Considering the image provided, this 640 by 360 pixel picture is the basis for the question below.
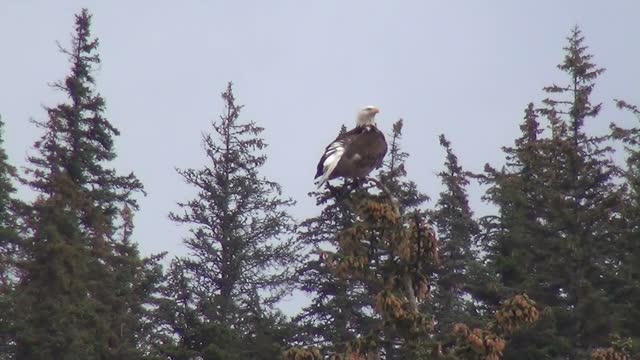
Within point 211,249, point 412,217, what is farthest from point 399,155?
point 412,217

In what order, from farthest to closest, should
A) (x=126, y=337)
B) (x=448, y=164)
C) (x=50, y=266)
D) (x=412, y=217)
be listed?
(x=448, y=164) < (x=126, y=337) < (x=50, y=266) < (x=412, y=217)

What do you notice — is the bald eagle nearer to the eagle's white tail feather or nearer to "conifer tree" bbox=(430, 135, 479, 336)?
the eagle's white tail feather

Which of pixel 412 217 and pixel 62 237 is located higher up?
pixel 62 237

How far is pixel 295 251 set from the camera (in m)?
34.7

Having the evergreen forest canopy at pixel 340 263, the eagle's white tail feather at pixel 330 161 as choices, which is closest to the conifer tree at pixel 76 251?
the evergreen forest canopy at pixel 340 263

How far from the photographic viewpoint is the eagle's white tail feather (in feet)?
45.1

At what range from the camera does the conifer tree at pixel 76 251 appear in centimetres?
2233

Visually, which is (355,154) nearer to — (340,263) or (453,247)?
(340,263)

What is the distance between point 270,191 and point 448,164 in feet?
39.3

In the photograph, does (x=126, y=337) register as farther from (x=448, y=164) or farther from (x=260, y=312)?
(x=448, y=164)

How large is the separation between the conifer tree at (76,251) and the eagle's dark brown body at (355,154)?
9.47 m

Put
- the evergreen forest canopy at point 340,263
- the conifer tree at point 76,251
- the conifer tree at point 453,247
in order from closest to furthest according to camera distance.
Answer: the evergreen forest canopy at point 340,263 < the conifer tree at point 76,251 < the conifer tree at point 453,247

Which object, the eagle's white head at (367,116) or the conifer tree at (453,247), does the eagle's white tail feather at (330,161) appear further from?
the conifer tree at (453,247)

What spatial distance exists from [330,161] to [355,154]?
23.1 inches
